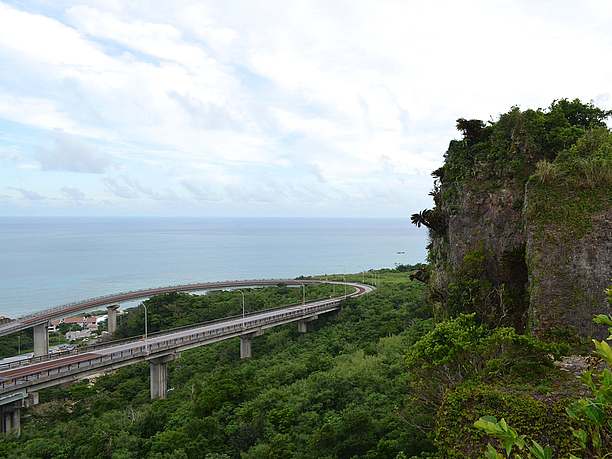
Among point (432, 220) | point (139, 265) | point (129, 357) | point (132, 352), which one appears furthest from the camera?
point (139, 265)

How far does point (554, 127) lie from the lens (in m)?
17.6

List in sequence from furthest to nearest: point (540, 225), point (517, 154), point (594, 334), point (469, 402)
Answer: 1. point (517, 154)
2. point (540, 225)
3. point (594, 334)
4. point (469, 402)

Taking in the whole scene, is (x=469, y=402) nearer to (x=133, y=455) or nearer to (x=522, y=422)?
(x=522, y=422)

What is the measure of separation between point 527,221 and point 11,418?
28.4 meters

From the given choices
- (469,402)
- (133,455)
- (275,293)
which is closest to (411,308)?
(275,293)

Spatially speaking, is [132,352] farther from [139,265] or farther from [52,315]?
[139,265]

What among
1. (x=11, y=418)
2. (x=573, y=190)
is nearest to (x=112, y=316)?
(x=11, y=418)

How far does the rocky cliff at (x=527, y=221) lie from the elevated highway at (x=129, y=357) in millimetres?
21215

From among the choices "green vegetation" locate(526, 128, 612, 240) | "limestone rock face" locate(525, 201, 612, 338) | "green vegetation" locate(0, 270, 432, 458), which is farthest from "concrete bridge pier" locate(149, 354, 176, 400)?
"green vegetation" locate(526, 128, 612, 240)

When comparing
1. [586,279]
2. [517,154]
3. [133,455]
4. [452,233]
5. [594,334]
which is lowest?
[133,455]

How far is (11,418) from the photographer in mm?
26453

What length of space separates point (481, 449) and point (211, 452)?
554 inches

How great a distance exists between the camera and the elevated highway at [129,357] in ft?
85.8

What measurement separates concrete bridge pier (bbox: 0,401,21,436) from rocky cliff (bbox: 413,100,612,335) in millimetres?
23556
